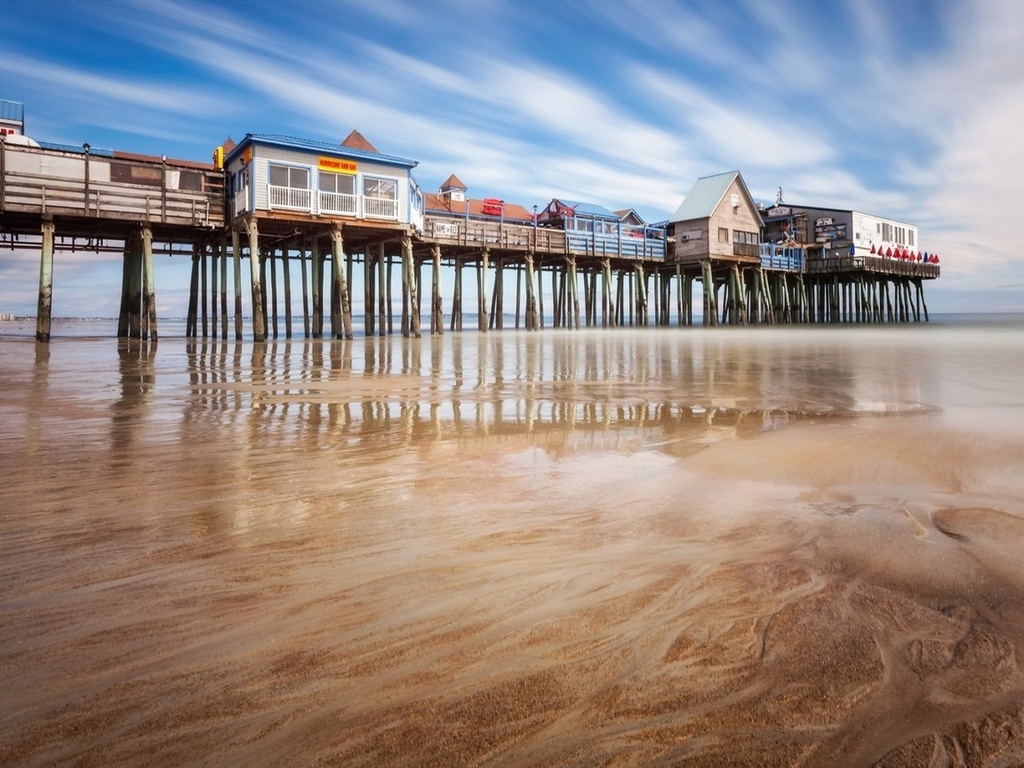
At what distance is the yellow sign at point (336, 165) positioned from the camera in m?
25.1

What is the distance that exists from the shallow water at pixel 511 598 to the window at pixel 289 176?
21.1m

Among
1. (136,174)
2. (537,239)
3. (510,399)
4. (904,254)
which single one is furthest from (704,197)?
(510,399)

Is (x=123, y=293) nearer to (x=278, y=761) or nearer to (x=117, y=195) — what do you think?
(x=117, y=195)

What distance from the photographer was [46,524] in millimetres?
3055

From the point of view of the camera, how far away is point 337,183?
25.5 meters

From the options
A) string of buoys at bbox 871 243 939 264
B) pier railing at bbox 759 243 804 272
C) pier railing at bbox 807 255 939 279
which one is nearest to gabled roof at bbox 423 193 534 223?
pier railing at bbox 759 243 804 272

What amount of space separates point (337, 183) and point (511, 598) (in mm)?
25785

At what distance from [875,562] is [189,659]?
102 inches

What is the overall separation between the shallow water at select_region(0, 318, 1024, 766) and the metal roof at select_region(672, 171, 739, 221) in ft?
141

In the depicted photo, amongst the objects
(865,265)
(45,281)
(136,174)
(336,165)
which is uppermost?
(865,265)

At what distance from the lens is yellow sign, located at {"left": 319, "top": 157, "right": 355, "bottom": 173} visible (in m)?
25.1

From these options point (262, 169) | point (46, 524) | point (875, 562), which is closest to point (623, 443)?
point (875, 562)

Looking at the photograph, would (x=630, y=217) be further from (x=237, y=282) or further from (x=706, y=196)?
(x=237, y=282)

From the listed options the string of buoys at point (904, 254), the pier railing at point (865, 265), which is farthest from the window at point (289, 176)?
the string of buoys at point (904, 254)
